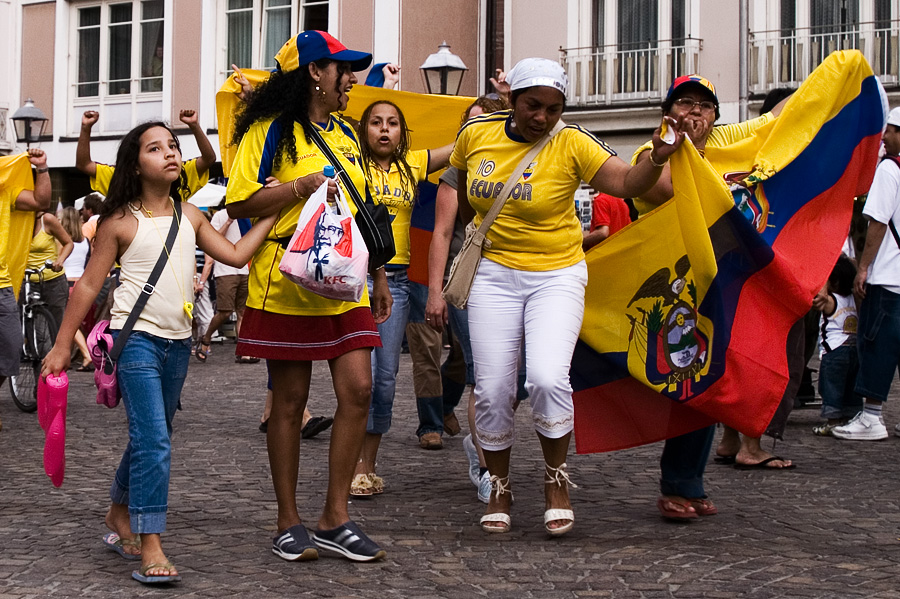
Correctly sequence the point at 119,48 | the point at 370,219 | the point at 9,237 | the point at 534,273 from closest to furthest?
the point at 370,219, the point at 534,273, the point at 9,237, the point at 119,48

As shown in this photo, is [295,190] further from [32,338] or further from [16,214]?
[32,338]

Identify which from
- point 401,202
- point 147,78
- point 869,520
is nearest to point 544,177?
point 401,202

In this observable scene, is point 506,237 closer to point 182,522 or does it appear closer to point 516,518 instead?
point 516,518

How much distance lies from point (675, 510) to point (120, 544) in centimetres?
238

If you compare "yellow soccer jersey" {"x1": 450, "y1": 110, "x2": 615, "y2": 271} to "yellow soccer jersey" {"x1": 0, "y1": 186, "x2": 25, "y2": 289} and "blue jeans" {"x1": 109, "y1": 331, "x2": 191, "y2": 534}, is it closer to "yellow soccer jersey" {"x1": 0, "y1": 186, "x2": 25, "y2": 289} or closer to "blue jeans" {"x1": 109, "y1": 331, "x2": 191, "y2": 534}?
"blue jeans" {"x1": 109, "y1": 331, "x2": 191, "y2": 534}

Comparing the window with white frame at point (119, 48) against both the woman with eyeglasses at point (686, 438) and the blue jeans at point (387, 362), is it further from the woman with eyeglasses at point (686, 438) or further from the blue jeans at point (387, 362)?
the woman with eyeglasses at point (686, 438)

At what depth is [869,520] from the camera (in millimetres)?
6047

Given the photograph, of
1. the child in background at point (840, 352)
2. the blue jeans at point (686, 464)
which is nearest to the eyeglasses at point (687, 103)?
the blue jeans at point (686, 464)

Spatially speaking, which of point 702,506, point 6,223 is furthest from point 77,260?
point 702,506

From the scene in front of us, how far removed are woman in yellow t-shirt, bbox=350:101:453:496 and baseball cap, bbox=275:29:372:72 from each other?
130cm

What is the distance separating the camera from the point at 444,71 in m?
17.5

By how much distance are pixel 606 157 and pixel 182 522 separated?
2491 mm

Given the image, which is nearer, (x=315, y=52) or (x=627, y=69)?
(x=315, y=52)

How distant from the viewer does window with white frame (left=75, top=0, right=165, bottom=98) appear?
29.9 meters
